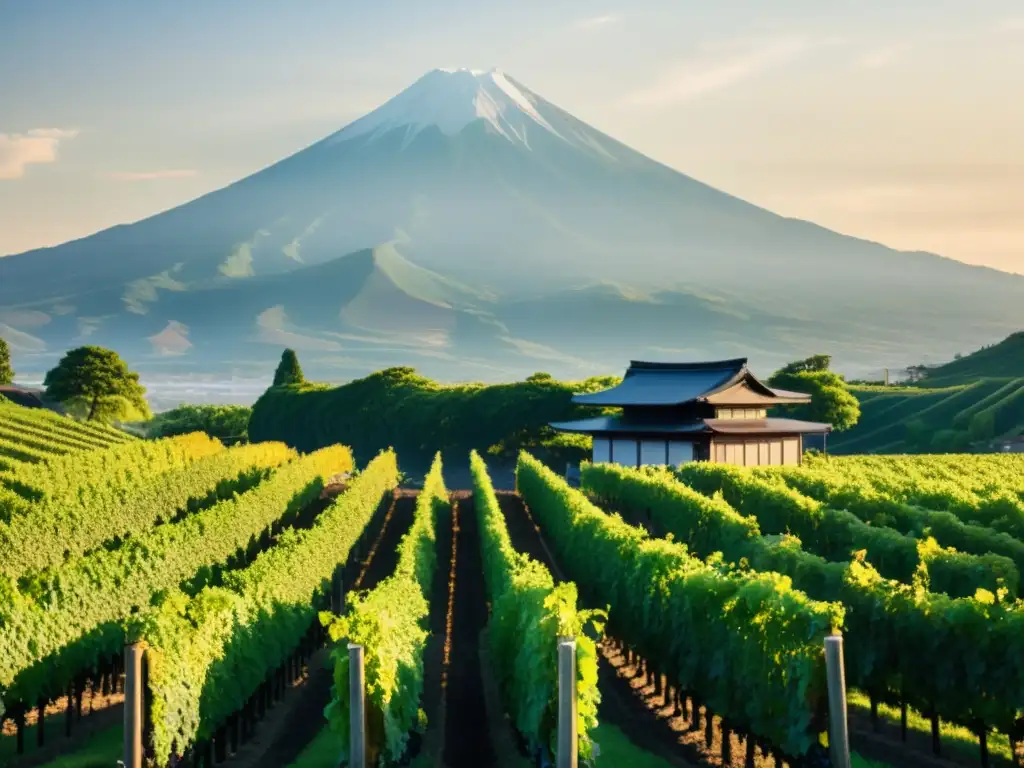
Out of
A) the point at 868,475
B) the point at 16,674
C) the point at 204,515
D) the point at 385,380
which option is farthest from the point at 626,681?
the point at 385,380

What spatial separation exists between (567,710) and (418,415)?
78284 millimetres

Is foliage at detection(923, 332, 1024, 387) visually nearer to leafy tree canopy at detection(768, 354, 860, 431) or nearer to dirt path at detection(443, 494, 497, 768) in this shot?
leafy tree canopy at detection(768, 354, 860, 431)

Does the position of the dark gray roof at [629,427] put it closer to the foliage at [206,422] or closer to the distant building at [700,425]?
the distant building at [700,425]

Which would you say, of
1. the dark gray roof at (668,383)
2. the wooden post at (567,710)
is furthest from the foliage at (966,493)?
the wooden post at (567,710)

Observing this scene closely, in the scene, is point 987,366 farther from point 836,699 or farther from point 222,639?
point 836,699

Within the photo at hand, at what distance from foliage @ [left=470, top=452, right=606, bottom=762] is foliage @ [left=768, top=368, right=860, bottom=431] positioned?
2872 inches

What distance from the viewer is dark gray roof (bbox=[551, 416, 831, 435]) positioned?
178 ft

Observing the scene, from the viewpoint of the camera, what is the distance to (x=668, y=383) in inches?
2382

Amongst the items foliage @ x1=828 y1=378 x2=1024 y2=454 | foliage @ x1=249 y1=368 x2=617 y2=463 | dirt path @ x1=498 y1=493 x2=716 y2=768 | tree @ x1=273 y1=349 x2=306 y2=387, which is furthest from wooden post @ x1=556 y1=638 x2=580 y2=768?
tree @ x1=273 y1=349 x2=306 y2=387

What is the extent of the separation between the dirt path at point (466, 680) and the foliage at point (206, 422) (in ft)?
266

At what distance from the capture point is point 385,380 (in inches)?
3863

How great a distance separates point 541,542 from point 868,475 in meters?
13.2

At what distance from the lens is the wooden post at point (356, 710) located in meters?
13.7

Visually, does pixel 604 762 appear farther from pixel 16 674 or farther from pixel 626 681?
pixel 16 674
